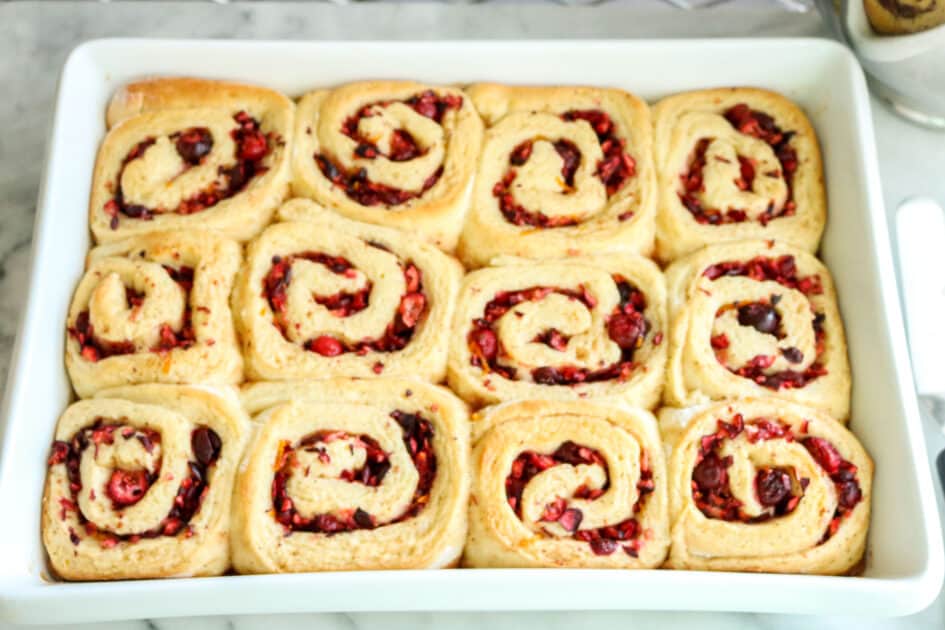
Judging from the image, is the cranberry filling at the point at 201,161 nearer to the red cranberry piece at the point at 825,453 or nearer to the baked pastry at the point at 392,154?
the baked pastry at the point at 392,154

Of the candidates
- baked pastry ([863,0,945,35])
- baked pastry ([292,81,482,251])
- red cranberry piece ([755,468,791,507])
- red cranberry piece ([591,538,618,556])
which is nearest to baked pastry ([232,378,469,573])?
red cranberry piece ([591,538,618,556])

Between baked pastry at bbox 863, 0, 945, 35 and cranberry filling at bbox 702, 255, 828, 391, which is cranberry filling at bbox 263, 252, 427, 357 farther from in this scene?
baked pastry at bbox 863, 0, 945, 35

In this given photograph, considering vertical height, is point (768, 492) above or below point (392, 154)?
below

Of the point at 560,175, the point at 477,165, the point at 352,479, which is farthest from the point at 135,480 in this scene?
the point at 560,175

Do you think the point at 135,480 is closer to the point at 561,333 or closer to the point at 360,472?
the point at 360,472

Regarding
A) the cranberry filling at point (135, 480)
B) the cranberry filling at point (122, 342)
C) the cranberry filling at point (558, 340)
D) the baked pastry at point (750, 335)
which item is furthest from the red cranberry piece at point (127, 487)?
the baked pastry at point (750, 335)

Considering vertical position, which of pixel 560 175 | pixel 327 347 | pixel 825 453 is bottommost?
pixel 825 453
